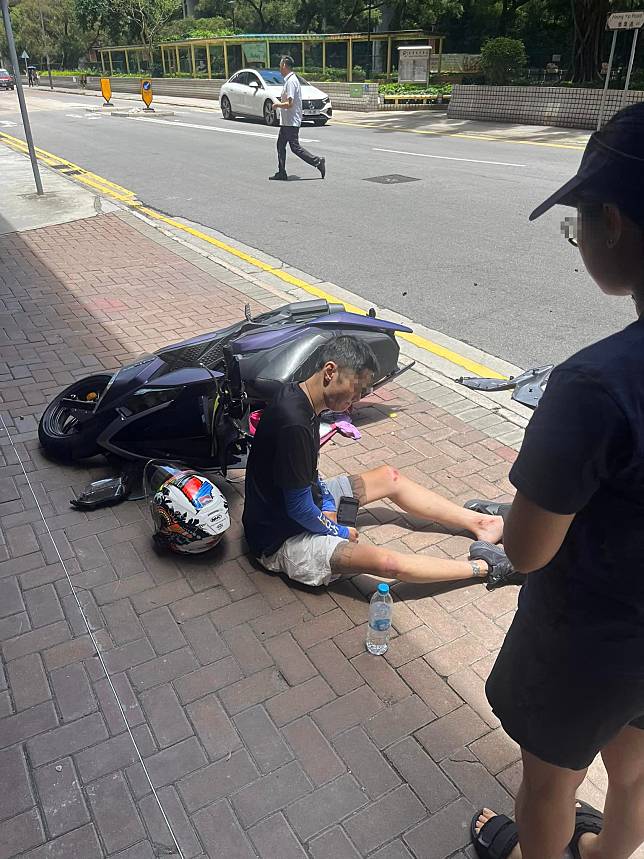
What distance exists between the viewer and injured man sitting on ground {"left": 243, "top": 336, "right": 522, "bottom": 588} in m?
2.82

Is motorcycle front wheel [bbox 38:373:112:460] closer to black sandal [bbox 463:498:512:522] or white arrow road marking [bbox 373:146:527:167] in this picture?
black sandal [bbox 463:498:512:522]

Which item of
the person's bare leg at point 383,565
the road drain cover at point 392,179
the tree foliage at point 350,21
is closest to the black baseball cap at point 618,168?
the person's bare leg at point 383,565

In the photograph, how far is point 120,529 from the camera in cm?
347

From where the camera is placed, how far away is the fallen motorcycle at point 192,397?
143 inches

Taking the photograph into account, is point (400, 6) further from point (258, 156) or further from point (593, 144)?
point (593, 144)

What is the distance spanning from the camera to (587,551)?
4.31 feet

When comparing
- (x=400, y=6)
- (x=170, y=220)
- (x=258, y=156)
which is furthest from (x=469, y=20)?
(x=170, y=220)

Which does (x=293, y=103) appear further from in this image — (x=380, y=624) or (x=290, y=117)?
(x=380, y=624)

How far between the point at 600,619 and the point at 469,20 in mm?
41379

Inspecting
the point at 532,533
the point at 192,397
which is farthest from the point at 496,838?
the point at 192,397

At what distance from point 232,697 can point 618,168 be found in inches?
84.1

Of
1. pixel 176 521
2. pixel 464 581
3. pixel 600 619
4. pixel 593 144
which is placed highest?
pixel 593 144

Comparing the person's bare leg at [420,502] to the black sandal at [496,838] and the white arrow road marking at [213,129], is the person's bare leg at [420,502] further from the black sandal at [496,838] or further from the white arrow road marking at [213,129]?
the white arrow road marking at [213,129]

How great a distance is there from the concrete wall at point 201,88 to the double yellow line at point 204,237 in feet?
49.1
